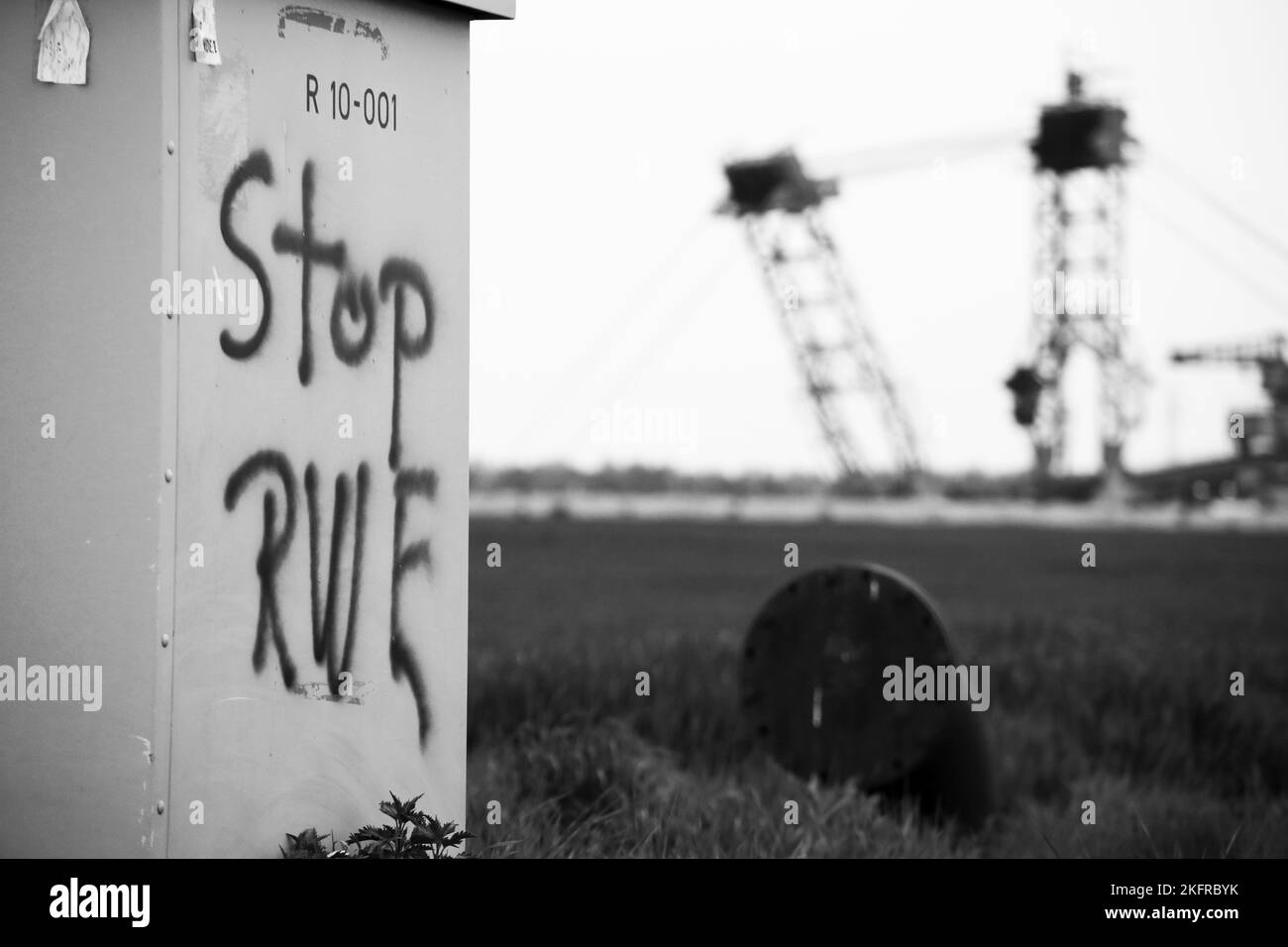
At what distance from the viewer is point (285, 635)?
3959 mm

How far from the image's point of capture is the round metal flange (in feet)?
19.6

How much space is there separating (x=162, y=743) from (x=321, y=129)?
5.22 feet

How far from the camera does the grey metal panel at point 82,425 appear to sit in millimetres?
3641

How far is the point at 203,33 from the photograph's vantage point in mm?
3734

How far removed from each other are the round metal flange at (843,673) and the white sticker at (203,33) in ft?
10.8

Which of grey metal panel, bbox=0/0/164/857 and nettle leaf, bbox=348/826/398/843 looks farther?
nettle leaf, bbox=348/826/398/843

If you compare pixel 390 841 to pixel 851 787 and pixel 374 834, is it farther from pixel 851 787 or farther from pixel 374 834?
pixel 851 787

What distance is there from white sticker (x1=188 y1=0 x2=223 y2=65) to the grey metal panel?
0.09 metres

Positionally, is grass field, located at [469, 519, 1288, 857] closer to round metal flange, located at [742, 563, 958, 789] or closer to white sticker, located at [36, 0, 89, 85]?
round metal flange, located at [742, 563, 958, 789]

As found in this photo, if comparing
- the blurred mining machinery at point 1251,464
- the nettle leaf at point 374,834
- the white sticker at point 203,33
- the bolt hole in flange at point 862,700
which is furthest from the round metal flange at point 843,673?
the blurred mining machinery at point 1251,464

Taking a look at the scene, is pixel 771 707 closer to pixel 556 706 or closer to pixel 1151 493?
pixel 556 706

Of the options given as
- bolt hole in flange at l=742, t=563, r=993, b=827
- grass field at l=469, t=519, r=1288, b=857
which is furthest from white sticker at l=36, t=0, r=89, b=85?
bolt hole in flange at l=742, t=563, r=993, b=827

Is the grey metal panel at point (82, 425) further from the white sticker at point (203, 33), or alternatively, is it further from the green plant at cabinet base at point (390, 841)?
the green plant at cabinet base at point (390, 841)
